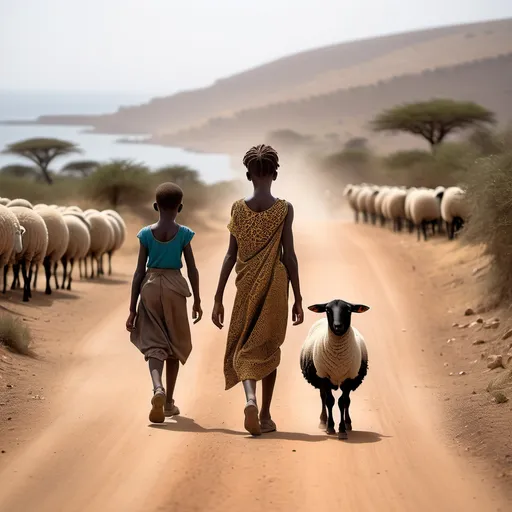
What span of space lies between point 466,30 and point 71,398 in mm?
162049

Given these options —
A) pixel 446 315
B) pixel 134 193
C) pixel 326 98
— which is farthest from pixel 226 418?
pixel 326 98

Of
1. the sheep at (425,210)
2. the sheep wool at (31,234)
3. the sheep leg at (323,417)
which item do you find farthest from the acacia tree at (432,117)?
the sheep leg at (323,417)

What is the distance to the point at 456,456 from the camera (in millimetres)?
7539

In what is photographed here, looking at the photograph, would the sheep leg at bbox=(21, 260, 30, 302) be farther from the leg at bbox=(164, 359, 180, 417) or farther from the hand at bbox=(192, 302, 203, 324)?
the hand at bbox=(192, 302, 203, 324)

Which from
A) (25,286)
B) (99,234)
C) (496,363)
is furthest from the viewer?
(99,234)

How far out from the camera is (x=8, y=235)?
51.7 ft

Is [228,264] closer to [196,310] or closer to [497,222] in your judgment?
[196,310]

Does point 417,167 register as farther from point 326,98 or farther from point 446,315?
point 326,98

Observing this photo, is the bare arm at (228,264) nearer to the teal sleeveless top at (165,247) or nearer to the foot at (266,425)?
the teal sleeveless top at (165,247)

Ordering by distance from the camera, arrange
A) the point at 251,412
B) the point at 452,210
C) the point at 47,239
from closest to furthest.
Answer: the point at 251,412
the point at 47,239
the point at 452,210

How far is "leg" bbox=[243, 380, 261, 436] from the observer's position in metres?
7.44

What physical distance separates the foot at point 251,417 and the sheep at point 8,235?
902cm

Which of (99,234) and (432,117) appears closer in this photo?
(99,234)

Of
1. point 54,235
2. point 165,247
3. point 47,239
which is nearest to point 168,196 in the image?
point 165,247
